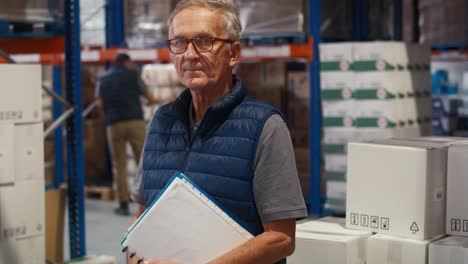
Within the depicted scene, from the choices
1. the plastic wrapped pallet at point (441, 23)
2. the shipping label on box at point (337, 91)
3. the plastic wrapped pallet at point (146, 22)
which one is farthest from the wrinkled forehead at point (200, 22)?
the plastic wrapped pallet at point (441, 23)

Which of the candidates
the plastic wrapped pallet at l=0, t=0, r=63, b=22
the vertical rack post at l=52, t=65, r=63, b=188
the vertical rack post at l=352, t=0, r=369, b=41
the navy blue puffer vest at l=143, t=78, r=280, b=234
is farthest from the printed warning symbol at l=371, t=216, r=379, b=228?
the vertical rack post at l=52, t=65, r=63, b=188

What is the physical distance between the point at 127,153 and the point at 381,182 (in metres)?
7.50

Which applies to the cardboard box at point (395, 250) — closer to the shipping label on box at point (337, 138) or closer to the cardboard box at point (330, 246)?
the cardboard box at point (330, 246)

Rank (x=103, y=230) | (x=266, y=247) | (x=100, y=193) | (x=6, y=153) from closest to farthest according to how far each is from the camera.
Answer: (x=266, y=247)
(x=6, y=153)
(x=103, y=230)
(x=100, y=193)

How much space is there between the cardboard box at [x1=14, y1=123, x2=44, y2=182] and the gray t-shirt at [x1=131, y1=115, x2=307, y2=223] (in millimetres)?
2567

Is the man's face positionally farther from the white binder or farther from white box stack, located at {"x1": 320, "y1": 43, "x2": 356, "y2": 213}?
white box stack, located at {"x1": 320, "y1": 43, "x2": 356, "y2": 213}

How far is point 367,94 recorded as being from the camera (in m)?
7.98

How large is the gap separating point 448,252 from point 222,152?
1.38 m

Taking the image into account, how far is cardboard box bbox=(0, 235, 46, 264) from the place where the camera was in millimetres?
4758

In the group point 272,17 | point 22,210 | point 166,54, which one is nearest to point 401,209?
point 22,210

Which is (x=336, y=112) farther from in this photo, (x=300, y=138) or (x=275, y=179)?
(x=275, y=179)

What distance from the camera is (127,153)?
35.9 feet

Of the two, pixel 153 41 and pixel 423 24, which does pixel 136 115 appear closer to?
pixel 153 41

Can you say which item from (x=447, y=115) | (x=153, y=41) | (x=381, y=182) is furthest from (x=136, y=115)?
(x=381, y=182)
